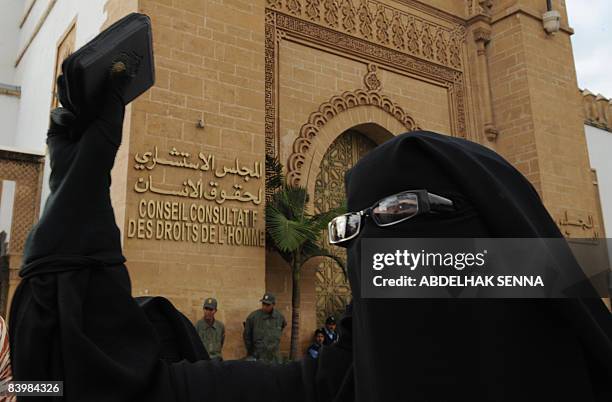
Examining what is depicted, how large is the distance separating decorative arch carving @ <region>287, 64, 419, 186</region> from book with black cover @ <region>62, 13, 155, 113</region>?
484 cm

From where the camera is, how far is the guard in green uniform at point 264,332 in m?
4.49

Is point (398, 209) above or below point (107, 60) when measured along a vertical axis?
below

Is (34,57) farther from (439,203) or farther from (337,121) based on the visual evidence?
(439,203)

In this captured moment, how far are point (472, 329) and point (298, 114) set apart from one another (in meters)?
5.39

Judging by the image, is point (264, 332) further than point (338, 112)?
No

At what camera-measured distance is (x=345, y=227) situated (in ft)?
2.53

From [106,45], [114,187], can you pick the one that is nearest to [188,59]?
[114,187]

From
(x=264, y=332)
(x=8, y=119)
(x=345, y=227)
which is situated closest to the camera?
(x=345, y=227)

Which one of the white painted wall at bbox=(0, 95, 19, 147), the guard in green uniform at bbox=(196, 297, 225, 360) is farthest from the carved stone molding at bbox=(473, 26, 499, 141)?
the white painted wall at bbox=(0, 95, 19, 147)

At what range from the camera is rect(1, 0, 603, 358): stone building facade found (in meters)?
4.55

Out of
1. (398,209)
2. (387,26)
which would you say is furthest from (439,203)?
(387,26)

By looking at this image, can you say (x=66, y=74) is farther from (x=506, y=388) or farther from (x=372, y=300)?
(x=506, y=388)

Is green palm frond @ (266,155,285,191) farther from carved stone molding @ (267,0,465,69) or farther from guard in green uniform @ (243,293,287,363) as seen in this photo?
carved stone molding @ (267,0,465,69)

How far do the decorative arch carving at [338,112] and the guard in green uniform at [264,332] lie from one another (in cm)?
156
